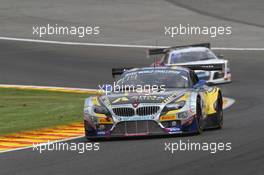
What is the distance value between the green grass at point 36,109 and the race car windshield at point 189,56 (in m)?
5.10

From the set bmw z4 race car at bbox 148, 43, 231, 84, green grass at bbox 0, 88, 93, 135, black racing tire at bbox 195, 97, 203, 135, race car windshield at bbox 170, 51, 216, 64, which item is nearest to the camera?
black racing tire at bbox 195, 97, 203, 135

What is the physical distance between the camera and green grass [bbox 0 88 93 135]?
18891mm

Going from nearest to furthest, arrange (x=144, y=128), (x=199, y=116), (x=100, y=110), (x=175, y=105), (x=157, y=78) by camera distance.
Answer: (x=144, y=128) < (x=175, y=105) < (x=100, y=110) < (x=199, y=116) < (x=157, y=78)

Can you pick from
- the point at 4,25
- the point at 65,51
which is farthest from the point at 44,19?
the point at 65,51

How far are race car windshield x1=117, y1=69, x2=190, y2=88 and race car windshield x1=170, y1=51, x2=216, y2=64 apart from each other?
13647 mm

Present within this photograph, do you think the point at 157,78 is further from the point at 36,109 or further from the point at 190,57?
the point at 190,57

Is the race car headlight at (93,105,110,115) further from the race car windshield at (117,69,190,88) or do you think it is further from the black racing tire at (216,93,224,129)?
the black racing tire at (216,93,224,129)

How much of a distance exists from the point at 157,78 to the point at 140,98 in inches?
52.0

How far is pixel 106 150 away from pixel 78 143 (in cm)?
139

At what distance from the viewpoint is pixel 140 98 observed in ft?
50.1

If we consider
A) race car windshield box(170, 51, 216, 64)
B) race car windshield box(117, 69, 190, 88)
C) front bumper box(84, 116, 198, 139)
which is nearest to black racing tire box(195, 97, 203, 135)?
front bumper box(84, 116, 198, 139)

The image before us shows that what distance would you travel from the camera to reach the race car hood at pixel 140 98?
598 inches

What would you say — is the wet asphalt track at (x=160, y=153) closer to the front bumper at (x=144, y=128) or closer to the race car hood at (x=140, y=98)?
the front bumper at (x=144, y=128)

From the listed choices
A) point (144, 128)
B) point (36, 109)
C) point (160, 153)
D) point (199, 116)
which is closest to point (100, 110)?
point (144, 128)
